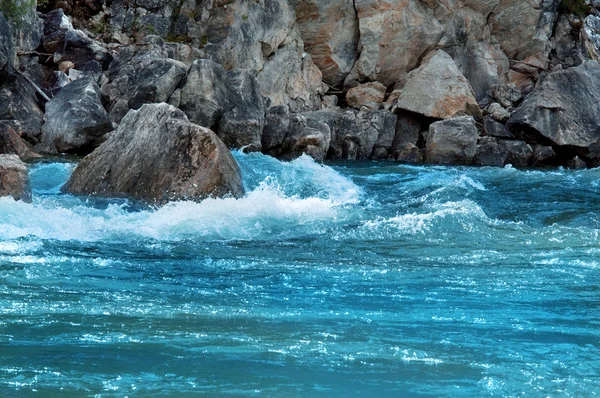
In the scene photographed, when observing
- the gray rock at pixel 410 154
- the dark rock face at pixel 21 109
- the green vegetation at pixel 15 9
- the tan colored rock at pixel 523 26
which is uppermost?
the tan colored rock at pixel 523 26

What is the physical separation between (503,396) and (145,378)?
167cm

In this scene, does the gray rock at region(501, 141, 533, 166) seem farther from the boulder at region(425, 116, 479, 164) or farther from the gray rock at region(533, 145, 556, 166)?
the boulder at region(425, 116, 479, 164)

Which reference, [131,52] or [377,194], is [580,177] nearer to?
[377,194]

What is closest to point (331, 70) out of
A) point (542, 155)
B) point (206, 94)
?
point (542, 155)

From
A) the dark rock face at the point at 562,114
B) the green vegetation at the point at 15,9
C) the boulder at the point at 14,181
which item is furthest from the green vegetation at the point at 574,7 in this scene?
the boulder at the point at 14,181

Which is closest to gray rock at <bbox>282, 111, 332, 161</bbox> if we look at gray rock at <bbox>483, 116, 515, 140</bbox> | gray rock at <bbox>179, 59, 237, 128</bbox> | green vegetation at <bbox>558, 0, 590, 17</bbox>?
gray rock at <bbox>179, 59, 237, 128</bbox>

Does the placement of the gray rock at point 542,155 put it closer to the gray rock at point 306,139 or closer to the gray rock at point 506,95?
the gray rock at point 506,95

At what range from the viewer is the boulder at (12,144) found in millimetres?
14773

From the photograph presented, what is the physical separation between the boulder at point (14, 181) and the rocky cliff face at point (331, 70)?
21.8 feet

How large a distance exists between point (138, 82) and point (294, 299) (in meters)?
13.4

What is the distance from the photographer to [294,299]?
568 centimetres

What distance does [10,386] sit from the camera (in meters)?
3.61

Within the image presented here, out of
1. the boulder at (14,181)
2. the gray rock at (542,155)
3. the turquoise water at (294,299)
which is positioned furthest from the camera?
the gray rock at (542,155)

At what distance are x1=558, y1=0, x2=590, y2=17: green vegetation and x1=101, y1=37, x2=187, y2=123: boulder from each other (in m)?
16.3
